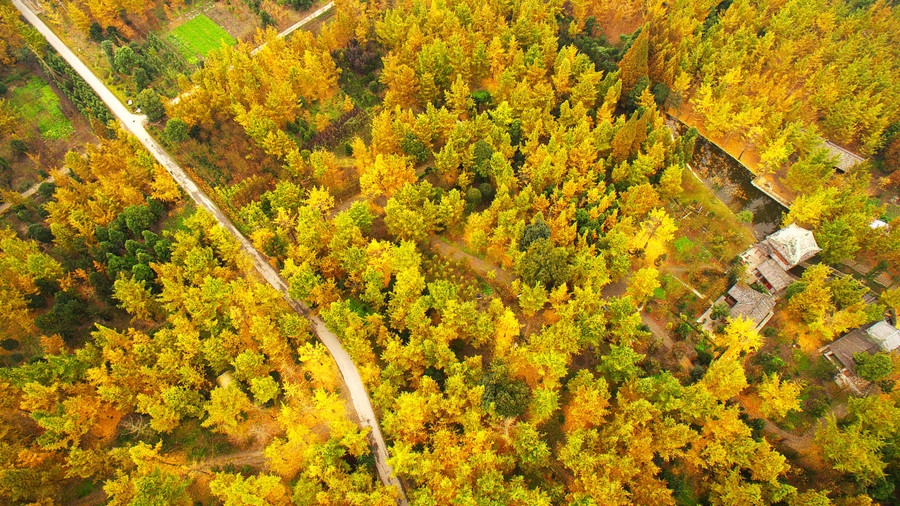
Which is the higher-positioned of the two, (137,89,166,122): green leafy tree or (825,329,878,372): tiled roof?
(137,89,166,122): green leafy tree

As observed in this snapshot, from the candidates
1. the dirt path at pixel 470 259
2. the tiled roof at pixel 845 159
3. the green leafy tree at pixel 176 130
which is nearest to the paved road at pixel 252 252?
the green leafy tree at pixel 176 130

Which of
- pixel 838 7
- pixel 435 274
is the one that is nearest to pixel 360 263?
pixel 435 274

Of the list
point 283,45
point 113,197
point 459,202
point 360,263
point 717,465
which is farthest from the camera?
point 283,45

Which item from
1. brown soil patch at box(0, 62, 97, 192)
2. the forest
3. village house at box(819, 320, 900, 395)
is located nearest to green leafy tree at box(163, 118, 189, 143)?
the forest

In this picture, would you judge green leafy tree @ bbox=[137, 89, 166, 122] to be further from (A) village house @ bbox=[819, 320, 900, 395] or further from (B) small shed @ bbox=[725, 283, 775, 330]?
(A) village house @ bbox=[819, 320, 900, 395]

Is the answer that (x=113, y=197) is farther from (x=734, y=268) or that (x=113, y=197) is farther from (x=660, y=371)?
(x=734, y=268)
